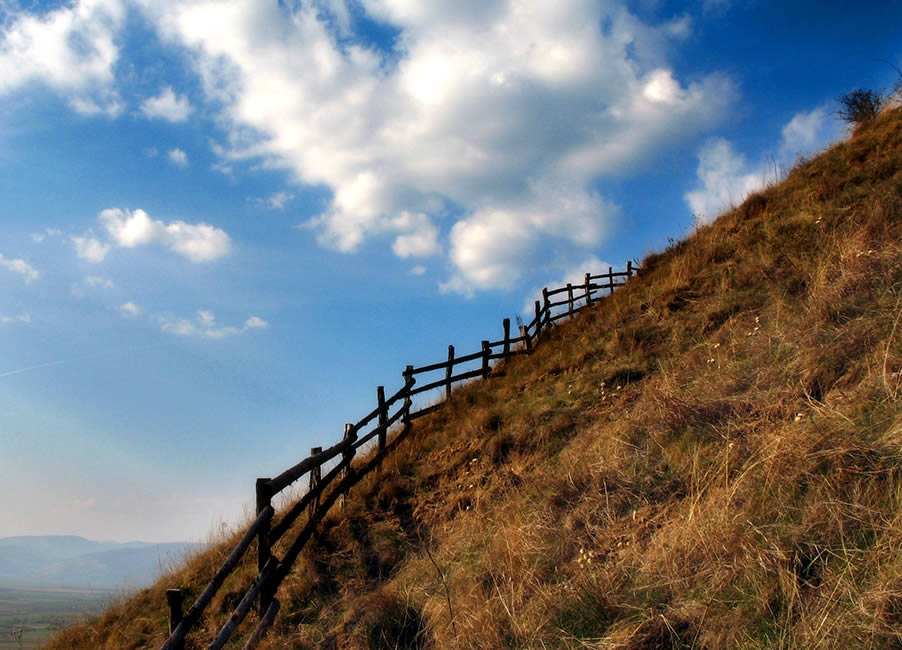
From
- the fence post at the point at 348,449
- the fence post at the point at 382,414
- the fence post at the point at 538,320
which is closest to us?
the fence post at the point at 348,449

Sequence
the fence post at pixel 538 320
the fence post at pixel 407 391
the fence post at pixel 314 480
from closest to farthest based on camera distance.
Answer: the fence post at pixel 314 480
the fence post at pixel 407 391
the fence post at pixel 538 320

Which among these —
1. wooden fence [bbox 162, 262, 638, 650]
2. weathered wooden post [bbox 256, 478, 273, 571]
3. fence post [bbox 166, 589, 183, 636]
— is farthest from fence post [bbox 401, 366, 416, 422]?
fence post [bbox 166, 589, 183, 636]

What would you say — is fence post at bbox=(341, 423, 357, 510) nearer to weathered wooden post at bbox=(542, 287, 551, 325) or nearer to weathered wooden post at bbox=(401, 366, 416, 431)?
weathered wooden post at bbox=(401, 366, 416, 431)

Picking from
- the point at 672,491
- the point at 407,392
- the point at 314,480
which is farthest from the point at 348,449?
the point at 672,491

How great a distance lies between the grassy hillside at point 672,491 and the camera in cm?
425

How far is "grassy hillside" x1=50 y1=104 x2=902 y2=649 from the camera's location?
425 centimetres

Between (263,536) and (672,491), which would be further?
(263,536)

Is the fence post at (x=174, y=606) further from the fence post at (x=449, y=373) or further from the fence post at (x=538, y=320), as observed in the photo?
the fence post at (x=538, y=320)

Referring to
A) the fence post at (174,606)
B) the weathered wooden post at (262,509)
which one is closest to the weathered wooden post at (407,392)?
the weathered wooden post at (262,509)

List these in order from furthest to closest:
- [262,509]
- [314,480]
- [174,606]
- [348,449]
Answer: [348,449], [314,480], [262,509], [174,606]

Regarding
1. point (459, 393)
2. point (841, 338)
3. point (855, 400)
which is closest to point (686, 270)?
point (459, 393)

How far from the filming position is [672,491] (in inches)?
232

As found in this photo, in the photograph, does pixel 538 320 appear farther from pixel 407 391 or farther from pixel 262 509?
pixel 262 509

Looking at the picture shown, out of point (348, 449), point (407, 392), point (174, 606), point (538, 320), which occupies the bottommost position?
point (174, 606)
